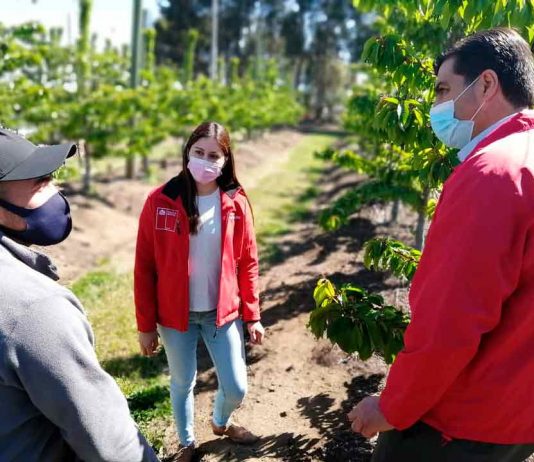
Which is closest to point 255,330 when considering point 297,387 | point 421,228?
point 297,387

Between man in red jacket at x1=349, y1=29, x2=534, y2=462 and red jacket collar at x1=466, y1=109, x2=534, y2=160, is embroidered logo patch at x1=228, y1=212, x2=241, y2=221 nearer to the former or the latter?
man in red jacket at x1=349, y1=29, x2=534, y2=462

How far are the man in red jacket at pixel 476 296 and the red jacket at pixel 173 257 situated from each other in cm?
135

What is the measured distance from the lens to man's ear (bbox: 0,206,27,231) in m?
1.65

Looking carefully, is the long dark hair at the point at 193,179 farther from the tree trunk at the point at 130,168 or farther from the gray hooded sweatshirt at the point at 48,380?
the tree trunk at the point at 130,168

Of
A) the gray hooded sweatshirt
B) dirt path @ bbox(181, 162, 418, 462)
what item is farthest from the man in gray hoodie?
dirt path @ bbox(181, 162, 418, 462)

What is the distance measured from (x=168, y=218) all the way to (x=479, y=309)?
71.7 inches

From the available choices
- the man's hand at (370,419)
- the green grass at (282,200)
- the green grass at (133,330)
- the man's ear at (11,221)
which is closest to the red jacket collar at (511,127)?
the man's hand at (370,419)

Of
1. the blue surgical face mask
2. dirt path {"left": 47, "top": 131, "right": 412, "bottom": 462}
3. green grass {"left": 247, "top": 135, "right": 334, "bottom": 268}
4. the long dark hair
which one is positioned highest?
the blue surgical face mask

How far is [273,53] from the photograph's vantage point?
55.8 m

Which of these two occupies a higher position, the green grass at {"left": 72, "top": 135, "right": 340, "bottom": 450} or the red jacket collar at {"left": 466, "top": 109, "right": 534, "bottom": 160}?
the red jacket collar at {"left": 466, "top": 109, "right": 534, "bottom": 160}

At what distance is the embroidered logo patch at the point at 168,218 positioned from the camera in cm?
295

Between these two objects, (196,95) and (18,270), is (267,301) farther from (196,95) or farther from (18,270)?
(196,95)

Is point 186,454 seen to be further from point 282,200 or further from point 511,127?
point 282,200

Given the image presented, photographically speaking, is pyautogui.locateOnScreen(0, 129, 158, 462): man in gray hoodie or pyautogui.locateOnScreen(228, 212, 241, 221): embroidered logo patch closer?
pyautogui.locateOnScreen(0, 129, 158, 462): man in gray hoodie
